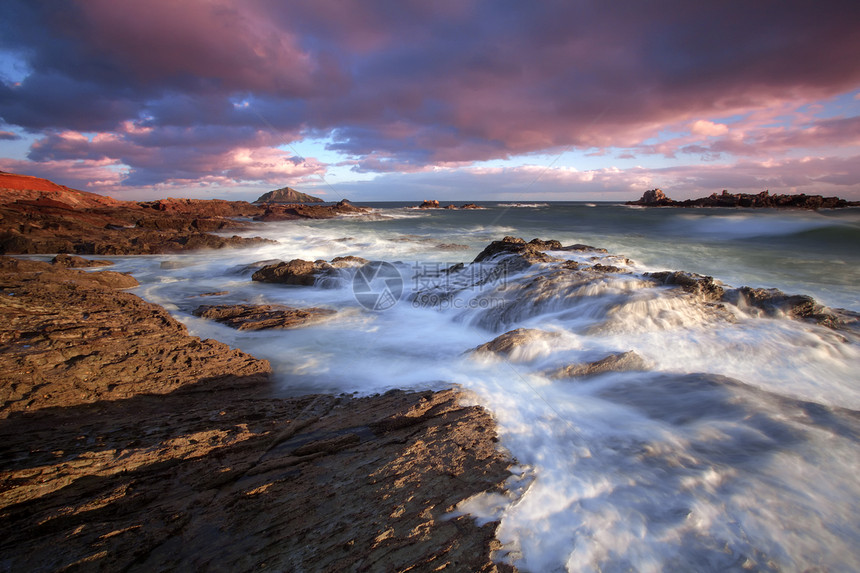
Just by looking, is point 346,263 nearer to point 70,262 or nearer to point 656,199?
point 70,262

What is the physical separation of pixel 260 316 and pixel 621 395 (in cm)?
598

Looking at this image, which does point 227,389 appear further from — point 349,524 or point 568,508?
point 568,508

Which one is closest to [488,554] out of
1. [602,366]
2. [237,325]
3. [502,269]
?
[602,366]

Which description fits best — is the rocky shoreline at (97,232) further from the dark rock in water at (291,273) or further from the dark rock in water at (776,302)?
the dark rock in water at (776,302)

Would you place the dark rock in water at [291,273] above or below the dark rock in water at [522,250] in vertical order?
below

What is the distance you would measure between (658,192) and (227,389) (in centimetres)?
9149

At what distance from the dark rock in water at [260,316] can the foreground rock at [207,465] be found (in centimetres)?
213

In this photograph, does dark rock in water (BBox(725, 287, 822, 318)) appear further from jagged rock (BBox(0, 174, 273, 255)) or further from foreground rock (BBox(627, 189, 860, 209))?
foreground rock (BBox(627, 189, 860, 209))

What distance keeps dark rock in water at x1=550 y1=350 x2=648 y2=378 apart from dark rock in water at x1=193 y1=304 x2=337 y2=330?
459 centimetres

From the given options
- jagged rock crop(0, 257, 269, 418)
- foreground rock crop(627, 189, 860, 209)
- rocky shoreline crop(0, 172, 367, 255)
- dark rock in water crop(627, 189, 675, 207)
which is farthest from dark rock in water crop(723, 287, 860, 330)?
dark rock in water crop(627, 189, 675, 207)

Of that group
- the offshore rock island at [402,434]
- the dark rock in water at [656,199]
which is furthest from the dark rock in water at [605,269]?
the dark rock in water at [656,199]

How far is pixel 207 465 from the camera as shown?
8.14 ft

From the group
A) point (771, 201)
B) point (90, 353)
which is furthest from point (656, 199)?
point (90, 353)

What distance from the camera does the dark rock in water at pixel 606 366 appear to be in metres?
4.46
